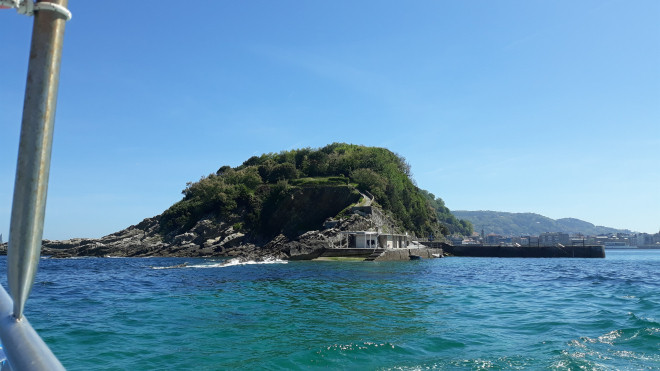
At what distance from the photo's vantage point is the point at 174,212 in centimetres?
8669

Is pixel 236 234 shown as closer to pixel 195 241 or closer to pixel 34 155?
pixel 195 241

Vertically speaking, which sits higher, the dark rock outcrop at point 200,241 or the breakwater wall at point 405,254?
the dark rock outcrop at point 200,241

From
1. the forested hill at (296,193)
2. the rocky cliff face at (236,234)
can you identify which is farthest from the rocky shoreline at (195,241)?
the forested hill at (296,193)

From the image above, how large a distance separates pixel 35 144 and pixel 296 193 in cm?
7755

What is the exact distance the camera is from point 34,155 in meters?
1.62


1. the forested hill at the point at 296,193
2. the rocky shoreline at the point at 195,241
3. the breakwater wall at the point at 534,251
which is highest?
the forested hill at the point at 296,193

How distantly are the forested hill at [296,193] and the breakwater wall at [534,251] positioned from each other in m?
13.7

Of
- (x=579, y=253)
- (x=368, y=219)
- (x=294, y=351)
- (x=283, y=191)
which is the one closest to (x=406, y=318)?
(x=294, y=351)

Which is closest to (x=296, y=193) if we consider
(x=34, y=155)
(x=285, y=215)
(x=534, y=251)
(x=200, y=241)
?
(x=285, y=215)

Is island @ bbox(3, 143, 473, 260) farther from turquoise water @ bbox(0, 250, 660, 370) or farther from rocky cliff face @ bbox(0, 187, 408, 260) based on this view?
turquoise water @ bbox(0, 250, 660, 370)

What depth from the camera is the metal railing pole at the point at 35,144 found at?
1601 millimetres

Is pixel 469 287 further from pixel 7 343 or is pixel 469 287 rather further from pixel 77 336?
pixel 7 343

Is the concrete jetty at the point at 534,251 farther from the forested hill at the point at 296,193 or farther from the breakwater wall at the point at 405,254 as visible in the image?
the forested hill at the point at 296,193

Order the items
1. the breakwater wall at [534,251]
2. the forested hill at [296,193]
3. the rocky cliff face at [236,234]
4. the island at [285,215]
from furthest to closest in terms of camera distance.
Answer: the breakwater wall at [534,251]
the forested hill at [296,193]
the rocky cliff face at [236,234]
the island at [285,215]
